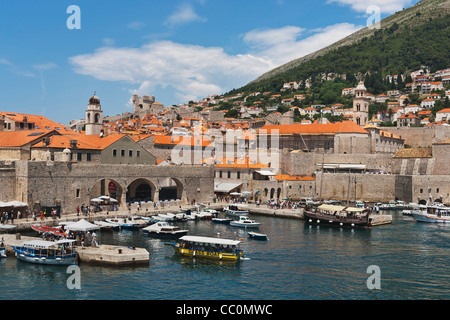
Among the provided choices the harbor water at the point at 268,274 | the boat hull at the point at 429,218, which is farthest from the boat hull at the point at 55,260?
the boat hull at the point at 429,218

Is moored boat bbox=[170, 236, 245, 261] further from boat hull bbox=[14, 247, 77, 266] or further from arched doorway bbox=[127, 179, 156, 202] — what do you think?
arched doorway bbox=[127, 179, 156, 202]

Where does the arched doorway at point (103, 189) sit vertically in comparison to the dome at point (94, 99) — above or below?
below

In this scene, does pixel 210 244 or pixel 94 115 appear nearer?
pixel 210 244

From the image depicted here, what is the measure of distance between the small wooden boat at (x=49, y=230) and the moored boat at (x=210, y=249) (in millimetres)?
7636

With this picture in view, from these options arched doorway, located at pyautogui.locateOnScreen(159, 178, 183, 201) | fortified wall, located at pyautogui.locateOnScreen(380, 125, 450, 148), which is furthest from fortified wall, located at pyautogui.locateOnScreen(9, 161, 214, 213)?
fortified wall, located at pyautogui.locateOnScreen(380, 125, 450, 148)

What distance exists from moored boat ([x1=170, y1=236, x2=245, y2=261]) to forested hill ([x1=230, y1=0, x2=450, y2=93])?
438ft

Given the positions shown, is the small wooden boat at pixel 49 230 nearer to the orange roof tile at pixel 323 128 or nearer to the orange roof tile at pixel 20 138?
the orange roof tile at pixel 20 138

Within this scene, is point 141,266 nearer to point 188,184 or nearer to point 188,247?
point 188,247

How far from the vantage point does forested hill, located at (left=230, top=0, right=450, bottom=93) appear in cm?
15138

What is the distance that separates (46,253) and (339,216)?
81.4ft

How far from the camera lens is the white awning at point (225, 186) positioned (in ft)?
168

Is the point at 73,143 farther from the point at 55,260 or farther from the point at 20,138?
the point at 55,260

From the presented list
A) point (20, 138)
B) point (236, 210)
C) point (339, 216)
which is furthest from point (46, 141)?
point (339, 216)

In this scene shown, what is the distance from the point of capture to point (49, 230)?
2852 cm
